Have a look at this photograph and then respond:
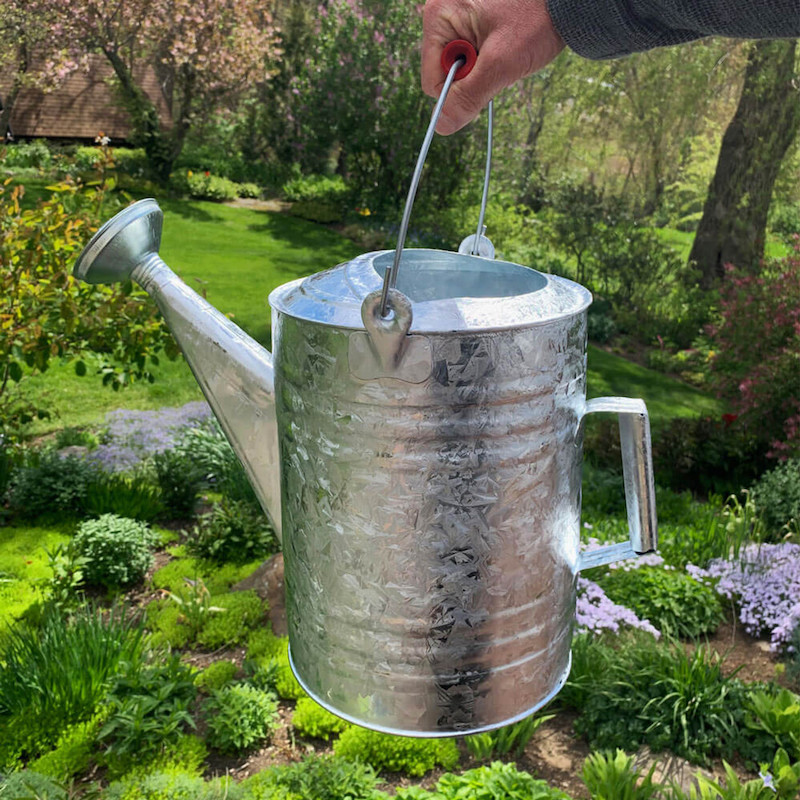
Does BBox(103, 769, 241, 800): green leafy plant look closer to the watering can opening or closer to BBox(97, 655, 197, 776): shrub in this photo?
BBox(97, 655, 197, 776): shrub

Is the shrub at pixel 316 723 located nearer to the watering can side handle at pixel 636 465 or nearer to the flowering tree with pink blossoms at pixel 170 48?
the watering can side handle at pixel 636 465

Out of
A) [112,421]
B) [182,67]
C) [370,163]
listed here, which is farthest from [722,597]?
[182,67]

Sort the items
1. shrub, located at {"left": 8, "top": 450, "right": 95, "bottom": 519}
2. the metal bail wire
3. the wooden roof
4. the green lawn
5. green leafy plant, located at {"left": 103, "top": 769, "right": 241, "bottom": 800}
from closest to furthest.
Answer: the metal bail wire → green leafy plant, located at {"left": 103, "top": 769, "right": 241, "bottom": 800} → shrub, located at {"left": 8, "top": 450, "right": 95, "bottom": 519} → the green lawn → the wooden roof

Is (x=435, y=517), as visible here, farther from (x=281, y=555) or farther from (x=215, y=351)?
(x=281, y=555)

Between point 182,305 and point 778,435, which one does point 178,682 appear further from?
point 778,435

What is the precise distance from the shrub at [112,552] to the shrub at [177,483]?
0.62 meters

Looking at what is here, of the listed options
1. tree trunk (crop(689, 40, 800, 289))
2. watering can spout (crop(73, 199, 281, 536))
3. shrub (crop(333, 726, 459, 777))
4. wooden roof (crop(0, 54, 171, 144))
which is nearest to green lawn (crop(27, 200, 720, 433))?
tree trunk (crop(689, 40, 800, 289))

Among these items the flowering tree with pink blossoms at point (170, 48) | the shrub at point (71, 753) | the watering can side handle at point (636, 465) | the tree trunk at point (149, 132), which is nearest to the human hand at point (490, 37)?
the watering can side handle at point (636, 465)

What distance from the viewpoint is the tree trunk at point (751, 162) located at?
8.12m

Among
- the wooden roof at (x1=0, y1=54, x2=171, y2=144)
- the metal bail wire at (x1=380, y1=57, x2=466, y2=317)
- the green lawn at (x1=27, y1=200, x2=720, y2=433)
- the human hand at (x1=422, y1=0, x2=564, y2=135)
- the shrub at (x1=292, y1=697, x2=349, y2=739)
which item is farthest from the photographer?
the wooden roof at (x1=0, y1=54, x2=171, y2=144)

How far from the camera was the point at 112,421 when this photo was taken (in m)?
5.73

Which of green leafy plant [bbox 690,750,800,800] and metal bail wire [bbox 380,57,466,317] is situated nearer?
metal bail wire [bbox 380,57,466,317]

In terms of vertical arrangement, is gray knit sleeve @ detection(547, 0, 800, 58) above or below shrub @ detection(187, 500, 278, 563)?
above

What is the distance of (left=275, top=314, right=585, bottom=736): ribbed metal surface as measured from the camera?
41.3 inches
